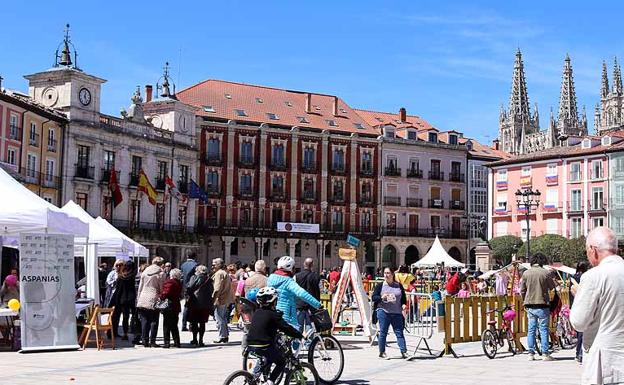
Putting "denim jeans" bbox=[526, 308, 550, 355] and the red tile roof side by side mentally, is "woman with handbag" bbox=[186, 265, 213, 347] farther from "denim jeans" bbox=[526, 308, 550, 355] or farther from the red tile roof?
the red tile roof

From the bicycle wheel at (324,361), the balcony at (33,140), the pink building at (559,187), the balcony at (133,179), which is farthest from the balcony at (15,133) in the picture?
the bicycle wheel at (324,361)

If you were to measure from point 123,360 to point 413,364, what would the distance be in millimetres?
4905

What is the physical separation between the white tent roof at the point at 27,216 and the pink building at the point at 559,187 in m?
55.1

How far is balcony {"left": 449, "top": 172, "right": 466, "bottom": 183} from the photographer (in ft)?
263

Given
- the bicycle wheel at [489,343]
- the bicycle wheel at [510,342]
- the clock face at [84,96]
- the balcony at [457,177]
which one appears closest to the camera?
the bicycle wheel at [489,343]

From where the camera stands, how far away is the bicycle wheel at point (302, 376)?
389 inches

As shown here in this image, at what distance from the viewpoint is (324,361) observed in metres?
12.0

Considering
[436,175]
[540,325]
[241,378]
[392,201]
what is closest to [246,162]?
[392,201]

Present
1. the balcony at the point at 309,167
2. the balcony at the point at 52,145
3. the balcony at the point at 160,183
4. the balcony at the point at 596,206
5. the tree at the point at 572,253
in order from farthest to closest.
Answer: the balcony at the point at 309,167 → the balcony at the point at 596,206 → the balcony at the point at 160,183 → the tree at the point at 572,253 → the balcony at the point at 52,145

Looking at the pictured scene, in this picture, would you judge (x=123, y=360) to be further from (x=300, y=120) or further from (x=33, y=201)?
(x=300, y=120)

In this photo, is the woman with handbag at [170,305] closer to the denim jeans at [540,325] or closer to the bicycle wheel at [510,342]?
the bicycle wheel at [510,342]

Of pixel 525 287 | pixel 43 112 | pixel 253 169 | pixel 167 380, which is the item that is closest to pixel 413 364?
pixel 525 287

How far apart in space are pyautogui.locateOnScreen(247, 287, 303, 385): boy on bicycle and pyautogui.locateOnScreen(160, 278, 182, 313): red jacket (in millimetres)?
7808

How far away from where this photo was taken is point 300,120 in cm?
7375
